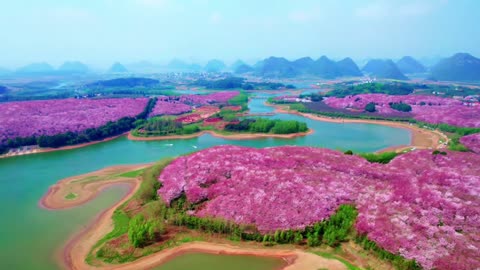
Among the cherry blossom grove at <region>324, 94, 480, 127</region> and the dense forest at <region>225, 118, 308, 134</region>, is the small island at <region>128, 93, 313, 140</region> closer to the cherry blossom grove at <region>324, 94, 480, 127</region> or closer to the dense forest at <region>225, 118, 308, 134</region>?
the dense forest at <region>225, 118, 308, 134</region>

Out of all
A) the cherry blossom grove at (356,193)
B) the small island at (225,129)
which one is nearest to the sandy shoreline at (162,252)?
the cherry blossom grove at (356,193)

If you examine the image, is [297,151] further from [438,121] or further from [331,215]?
[438,121]

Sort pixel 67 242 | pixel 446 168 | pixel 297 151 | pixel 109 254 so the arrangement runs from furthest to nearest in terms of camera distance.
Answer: pixel 297 151
pixel 446 168
pixel 67 242
pixel 109 254

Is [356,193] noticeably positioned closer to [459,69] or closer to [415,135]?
[415,135]

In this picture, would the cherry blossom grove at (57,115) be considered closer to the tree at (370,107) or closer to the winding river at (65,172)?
the winding river at (65,172)

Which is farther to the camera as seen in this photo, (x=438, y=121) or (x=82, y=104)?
(x=82, y=104)

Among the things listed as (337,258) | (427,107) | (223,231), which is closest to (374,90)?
(427,107)

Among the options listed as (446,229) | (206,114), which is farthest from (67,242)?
(206,114)
